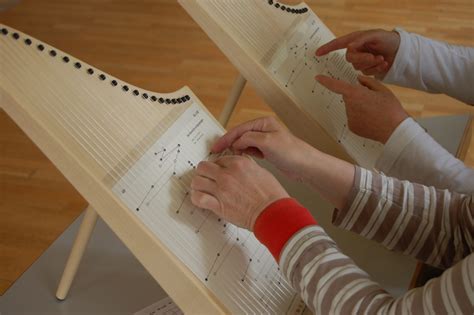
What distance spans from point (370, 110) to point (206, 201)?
45cm

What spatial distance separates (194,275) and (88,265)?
0.68 m

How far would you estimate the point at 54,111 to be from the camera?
32.0 inches

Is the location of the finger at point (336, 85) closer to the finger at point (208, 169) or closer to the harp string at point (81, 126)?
the finger at point (208, 169)

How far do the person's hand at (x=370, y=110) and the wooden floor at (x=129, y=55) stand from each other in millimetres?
920

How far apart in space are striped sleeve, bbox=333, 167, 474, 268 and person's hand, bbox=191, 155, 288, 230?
188 millimetres

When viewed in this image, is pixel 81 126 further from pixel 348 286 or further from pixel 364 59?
pixel 364 59

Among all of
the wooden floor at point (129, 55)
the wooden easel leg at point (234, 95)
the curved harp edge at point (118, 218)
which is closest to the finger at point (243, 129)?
the curved harp edge at point (118, 218)

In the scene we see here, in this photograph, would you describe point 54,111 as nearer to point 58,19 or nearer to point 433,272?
point 433,272

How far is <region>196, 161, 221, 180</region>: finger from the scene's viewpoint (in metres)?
0.89

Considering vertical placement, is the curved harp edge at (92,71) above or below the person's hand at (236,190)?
above

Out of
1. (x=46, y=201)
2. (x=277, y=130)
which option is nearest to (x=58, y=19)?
(x=46, y=201)

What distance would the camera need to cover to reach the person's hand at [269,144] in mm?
Result: 931

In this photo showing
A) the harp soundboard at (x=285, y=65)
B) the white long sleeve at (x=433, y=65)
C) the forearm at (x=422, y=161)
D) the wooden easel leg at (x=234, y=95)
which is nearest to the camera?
the forearm at (x=422, y=161)

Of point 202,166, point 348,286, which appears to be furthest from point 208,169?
point 348,286
